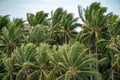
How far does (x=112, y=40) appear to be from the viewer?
62969mm

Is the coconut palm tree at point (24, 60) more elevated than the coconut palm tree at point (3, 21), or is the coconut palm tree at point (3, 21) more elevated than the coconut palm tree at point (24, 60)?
the coconut palm tree at point (3, 21)

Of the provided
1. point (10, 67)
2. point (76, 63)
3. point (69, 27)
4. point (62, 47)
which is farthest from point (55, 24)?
point (76, 63)

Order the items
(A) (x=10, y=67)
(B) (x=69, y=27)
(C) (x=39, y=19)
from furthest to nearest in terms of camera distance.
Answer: (C) (x=39, y=19)
(B) (x=69, y=27)
(A) (x=10, y=67)

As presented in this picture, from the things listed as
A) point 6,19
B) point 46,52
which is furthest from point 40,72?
point 6,19

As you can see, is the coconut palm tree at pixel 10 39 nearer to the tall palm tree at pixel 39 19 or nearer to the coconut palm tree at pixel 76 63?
the tall palm tree at pixel 39 19

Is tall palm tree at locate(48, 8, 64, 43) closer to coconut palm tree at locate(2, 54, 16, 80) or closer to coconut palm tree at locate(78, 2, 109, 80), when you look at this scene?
coconut palm tree at locate(78, 2, 109, 80)

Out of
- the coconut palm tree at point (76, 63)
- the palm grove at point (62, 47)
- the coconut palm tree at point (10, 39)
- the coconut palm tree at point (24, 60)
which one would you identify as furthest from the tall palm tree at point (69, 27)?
the coconut palm tree at point (76, 63)

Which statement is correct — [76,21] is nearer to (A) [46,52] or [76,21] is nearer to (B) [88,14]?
(B) [88,14]

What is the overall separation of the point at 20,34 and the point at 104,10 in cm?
1931

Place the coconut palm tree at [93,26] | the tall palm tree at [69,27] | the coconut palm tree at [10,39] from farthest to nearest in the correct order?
the tall palm tree at [69,27], the coconut palm tree at [10,39], the coconut palm tree at [93,26]

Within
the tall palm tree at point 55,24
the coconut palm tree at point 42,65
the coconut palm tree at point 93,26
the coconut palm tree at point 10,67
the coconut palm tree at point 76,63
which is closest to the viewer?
the coconut palm tree at point 76,63

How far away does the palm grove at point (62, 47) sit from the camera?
2172 inches

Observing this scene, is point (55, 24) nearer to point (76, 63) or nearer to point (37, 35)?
point (37, 35)

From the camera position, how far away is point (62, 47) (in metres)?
56.4
